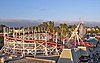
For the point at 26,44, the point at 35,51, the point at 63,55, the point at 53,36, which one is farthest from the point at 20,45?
the point at 63,55

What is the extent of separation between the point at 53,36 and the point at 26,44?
33.8 ft

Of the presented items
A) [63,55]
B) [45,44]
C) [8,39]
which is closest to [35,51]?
[45,44]

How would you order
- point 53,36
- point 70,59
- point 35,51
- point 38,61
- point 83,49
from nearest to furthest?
point 38,61 → point 70,59 → point 83,49 → point 35,51 → point 53,36

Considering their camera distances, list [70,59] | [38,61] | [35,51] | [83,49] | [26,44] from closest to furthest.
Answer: [38,61], [70,59], [83,49], [35,51], [26,44]

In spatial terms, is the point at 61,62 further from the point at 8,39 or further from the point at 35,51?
the point at 8,39

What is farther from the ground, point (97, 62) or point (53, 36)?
point (53, 36)

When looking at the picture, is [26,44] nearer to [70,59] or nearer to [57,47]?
[57,47]

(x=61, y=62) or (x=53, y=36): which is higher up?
(x=53, y=36)

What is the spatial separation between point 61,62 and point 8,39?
28599mm

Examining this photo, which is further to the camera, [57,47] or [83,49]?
[57,47]

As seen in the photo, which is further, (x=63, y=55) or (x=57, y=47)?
(x=57, y=47)

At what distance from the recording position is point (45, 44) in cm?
Result: 5266

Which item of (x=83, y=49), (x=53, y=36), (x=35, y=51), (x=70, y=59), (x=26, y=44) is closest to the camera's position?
(x=70, y=59)

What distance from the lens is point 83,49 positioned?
157 feet
